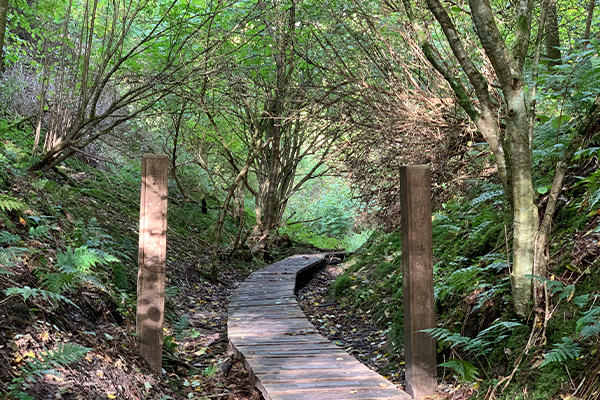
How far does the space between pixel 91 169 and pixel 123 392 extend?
7.86 metres

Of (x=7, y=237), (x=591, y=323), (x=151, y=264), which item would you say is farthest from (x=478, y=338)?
(x=7, y=237)

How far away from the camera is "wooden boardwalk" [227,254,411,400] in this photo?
A: 3.78 meters

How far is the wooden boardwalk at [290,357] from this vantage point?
3783 mm

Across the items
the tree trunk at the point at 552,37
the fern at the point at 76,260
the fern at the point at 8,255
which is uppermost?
the tree trunk at the point at 552,37

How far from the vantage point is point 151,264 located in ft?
13.8

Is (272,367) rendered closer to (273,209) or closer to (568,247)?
(568,247)

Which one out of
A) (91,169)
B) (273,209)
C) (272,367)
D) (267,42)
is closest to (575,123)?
(272,367)

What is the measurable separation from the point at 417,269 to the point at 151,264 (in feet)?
7.56

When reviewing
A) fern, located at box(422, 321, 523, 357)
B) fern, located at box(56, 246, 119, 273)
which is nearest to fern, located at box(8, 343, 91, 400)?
fern, located at box(56, 246, 119, 273)

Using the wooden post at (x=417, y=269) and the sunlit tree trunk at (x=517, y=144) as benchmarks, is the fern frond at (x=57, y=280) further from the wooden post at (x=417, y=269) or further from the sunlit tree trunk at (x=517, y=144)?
the sunlit tree trunk at (x=517, y=144)

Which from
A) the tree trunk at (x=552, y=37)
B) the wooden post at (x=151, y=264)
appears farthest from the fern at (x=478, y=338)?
the tree trunk at (x=552, y=37)

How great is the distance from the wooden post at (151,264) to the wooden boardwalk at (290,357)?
922 millimetres

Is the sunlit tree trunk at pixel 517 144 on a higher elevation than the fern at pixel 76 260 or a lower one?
higher

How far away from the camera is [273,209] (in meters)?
11.7
